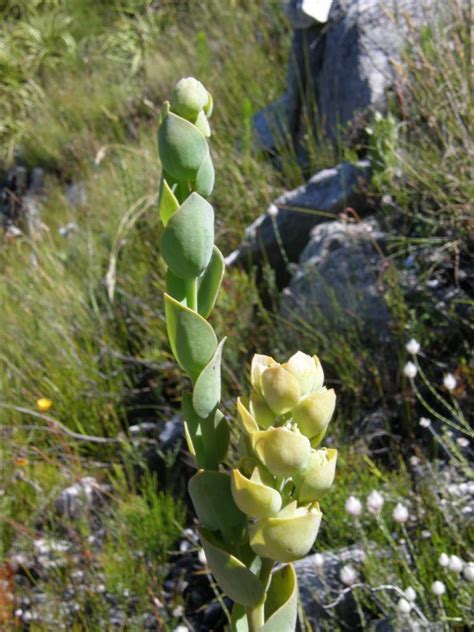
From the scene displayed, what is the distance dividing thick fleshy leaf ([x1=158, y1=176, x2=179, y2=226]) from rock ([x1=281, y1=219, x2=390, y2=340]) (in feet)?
6.28

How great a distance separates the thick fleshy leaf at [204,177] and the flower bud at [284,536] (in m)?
0.21

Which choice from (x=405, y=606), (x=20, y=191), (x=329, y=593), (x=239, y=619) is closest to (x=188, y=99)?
(x=239, y=619)

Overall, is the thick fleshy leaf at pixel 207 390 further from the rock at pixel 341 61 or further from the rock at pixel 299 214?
the rock at pixel 341 61

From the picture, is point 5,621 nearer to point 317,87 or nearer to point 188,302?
point 188,302

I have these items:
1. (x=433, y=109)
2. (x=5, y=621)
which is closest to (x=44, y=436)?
(x=5, y=621)

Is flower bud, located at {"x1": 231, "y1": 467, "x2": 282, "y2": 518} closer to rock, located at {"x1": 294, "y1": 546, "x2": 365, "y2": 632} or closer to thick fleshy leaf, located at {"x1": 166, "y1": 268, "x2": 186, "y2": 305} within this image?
thick fleshy leaf, located at {"x1": 166, "y1": 268, "x2": 186, "y2": 305}

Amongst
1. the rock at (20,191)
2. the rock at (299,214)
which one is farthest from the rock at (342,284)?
the rock at (20,191)

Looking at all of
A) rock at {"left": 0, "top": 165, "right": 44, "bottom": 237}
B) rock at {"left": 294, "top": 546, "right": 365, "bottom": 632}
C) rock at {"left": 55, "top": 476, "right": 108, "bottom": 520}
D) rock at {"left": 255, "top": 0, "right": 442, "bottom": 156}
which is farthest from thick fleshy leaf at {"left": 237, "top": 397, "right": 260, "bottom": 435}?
rock at {"left": 0, "top": 165, "right": 44, "bottom": 237}

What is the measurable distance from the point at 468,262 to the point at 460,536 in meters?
1.04

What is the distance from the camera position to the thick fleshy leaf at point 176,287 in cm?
48

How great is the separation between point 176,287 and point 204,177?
2.9 inches

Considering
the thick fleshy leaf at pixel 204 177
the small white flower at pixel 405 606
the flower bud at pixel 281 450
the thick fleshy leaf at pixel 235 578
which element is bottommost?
the small white flower at pixel 405 606

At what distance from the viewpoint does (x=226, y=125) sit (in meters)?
4.16

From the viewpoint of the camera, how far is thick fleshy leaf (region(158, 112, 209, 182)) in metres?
0.46
